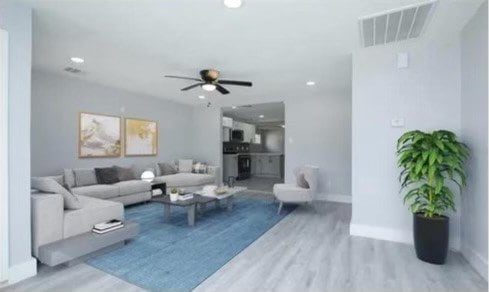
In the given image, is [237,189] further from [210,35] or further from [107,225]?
[210,35]

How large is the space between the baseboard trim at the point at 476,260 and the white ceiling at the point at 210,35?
7.83 ft

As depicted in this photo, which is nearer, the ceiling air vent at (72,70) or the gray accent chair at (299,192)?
the ceiling air vent at (72,70)

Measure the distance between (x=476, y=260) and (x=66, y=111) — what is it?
6.51 m

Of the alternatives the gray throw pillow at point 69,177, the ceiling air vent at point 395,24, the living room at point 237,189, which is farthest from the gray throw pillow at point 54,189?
the ceiling air vent at point 395,24

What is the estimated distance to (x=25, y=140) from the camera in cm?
225

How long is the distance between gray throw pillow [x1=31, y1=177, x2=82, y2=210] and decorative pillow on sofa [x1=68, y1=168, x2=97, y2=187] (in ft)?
6.37

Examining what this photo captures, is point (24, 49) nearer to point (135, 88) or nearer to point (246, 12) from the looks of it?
point (246, 12)

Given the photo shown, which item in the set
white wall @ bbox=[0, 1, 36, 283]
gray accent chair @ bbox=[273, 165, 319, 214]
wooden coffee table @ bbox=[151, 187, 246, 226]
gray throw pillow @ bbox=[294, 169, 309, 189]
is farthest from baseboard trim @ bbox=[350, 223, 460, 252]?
white wall @ bbox=[0, 1, 36, 283]

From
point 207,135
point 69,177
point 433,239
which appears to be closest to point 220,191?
point 69,177

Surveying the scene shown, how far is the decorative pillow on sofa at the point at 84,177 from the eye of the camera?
4598 millimetres

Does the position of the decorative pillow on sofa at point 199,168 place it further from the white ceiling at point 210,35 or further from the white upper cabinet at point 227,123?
the white ceiling at point 210,35

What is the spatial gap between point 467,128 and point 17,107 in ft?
14.7

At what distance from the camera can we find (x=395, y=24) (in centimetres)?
270

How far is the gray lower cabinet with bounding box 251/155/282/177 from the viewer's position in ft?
33.4
